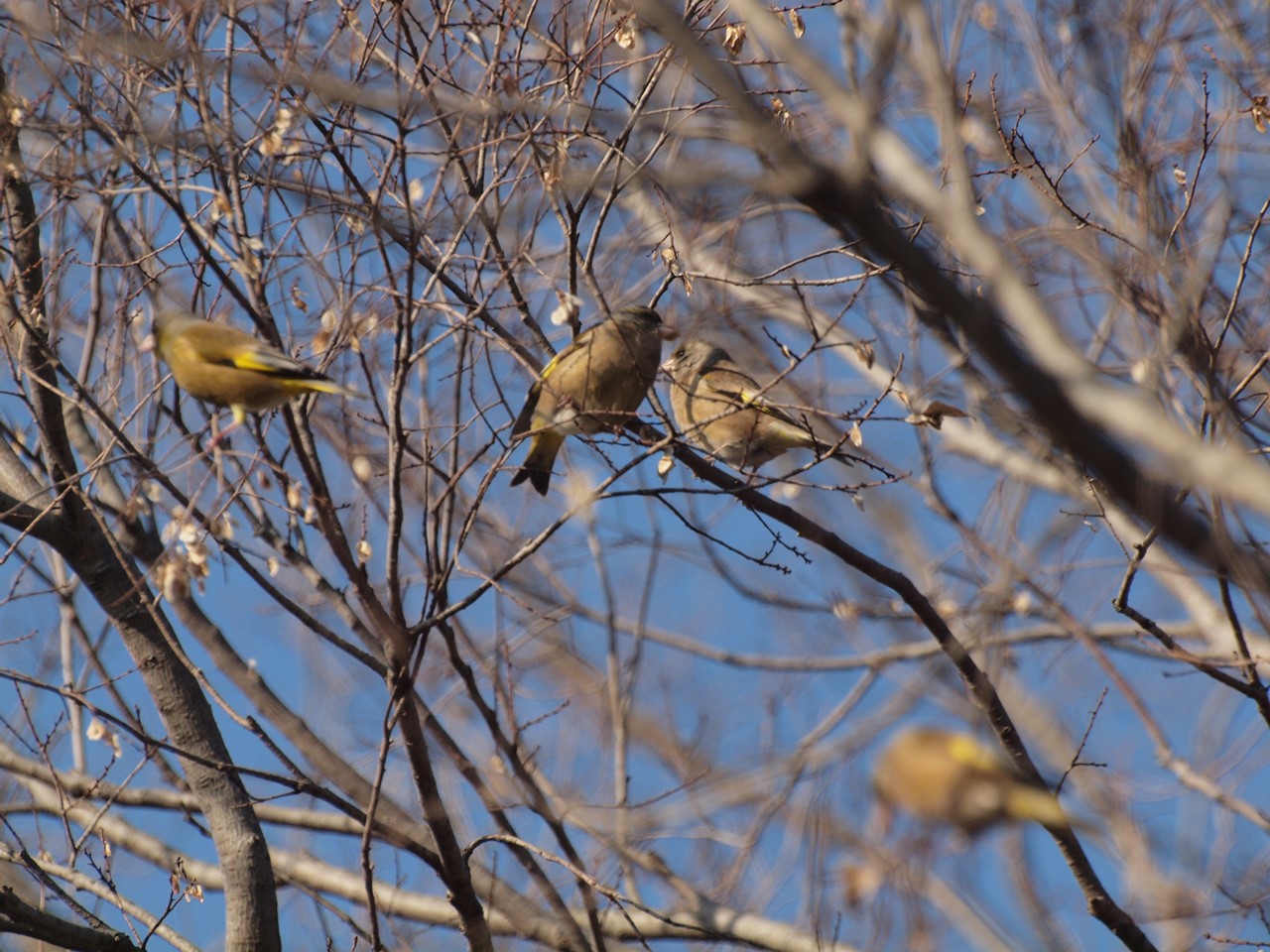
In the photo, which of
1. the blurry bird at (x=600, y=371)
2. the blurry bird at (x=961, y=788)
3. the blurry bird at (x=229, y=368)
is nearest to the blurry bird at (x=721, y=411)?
the blurry bird at (x=600, y=371)

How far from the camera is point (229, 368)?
432 cm

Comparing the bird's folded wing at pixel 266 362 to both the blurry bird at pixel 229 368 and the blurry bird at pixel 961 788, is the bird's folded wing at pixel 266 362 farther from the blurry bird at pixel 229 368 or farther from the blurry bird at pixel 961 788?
the blurry bird at pixel 961 788

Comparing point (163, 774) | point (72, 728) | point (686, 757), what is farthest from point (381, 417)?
point (686, 757)

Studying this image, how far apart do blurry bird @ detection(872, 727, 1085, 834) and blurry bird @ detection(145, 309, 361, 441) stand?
2155 millimetres

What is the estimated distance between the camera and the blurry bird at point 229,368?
410 cm

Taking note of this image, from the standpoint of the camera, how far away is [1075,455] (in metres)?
1.39

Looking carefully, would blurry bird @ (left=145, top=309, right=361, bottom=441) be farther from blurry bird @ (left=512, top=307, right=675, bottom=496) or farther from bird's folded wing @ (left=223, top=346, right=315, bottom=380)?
blurry bird @ (left=512, top=307, right=675, bottom=496)

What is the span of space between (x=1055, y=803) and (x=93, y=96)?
143 inches

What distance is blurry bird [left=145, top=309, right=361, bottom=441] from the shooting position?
410 centimetres

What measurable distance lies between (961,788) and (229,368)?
2.72 metres

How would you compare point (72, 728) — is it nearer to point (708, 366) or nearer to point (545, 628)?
point (545, 628)

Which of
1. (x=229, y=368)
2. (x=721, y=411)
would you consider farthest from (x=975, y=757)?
(x=229, y=368)

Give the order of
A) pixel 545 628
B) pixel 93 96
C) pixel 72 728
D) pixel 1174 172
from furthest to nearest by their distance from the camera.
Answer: pixel 545 628 → pixel 72 728 → pixel 1174 172 → pixel 93 96

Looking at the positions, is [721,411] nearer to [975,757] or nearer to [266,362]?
[975,757]
